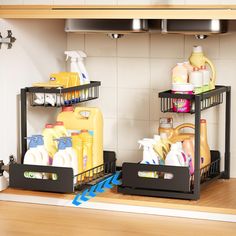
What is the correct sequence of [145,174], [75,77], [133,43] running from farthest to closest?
1. [133,43]
2. [75,77]
3. [145,174]

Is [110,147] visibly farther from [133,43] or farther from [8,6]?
[8,6]

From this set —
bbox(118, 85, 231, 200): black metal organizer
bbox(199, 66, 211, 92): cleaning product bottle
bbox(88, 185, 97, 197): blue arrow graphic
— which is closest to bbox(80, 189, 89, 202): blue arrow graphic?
bbox(88, 185, 97, 197): blue arrow graphic

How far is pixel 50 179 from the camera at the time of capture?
7.82 ft

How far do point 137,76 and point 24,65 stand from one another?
1.54ft

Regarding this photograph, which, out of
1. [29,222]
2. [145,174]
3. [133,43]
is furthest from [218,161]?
[29,222]

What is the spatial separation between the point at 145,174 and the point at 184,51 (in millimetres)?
583

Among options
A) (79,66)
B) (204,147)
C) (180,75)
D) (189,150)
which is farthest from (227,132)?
(79,66)

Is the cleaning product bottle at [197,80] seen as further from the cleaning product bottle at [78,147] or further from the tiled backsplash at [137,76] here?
the cleaning product bottle at [78,147]

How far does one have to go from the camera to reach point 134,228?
Result: 83.9 inches

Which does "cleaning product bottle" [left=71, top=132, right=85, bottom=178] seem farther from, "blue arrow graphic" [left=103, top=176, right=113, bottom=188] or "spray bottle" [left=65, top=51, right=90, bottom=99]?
"spray bottle" [left=65, top=51, right=90, bottom=99]

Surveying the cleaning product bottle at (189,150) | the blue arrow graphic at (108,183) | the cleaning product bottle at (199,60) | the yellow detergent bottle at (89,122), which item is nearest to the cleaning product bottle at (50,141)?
the yellow detergent bottle at (89,122)

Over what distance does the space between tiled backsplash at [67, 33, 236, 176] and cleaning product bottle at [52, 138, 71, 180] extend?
0.48 m

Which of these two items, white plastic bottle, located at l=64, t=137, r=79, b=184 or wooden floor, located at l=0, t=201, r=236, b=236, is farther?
white plastic bottle, located at l=64, t=137, r=79, b=184

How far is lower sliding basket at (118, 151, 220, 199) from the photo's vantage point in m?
2.29
